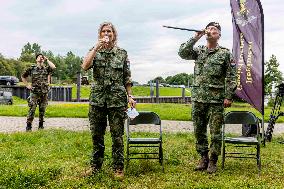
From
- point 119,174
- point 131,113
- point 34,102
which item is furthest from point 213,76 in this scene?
point 34,102

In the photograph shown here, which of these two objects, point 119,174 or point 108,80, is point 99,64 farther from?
point 119,174

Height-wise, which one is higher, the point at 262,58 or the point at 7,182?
the point at 262,58

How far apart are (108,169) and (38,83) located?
21.4ft

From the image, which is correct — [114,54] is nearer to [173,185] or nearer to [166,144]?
[173,185]

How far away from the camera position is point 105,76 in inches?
286

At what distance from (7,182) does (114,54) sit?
2.52m

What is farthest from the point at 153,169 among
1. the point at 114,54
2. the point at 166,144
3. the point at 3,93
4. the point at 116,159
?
the point at 3,93

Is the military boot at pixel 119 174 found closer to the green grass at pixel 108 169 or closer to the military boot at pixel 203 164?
the green grass at pixel 108 169

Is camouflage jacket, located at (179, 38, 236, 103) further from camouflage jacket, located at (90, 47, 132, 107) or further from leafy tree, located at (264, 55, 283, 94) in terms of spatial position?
leafy tree, located at (264, 55, 283, 94)

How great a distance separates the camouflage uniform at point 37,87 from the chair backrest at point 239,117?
6934mm

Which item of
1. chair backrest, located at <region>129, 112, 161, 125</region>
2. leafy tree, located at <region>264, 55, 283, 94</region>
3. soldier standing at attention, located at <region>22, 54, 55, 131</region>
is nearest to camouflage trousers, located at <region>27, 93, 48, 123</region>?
soldier standing at attention, located at <region>22, 54, 55, 131</region>

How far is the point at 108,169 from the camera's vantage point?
7.94 meters

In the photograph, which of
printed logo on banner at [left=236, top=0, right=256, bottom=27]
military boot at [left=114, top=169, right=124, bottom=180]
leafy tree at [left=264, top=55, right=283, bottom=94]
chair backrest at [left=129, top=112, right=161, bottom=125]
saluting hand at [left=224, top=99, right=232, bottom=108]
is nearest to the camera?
military boot at [left=114, top=169, right=124, bottom=180]

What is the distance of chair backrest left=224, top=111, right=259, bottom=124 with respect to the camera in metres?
8.64
